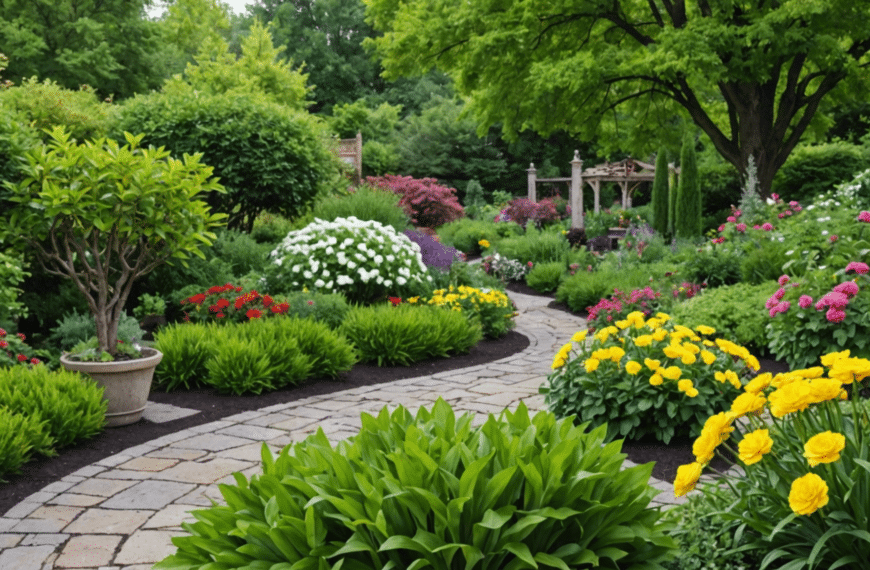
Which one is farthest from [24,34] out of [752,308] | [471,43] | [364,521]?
[364,521]

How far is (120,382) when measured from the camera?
4785 mm

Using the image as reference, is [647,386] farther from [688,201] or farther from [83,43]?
[83,43]

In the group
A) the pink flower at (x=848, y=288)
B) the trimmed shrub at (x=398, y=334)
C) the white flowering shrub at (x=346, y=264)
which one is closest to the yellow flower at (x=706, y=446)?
the pink flower at (x=848, y=288)

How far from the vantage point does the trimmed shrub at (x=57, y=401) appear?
162 inches

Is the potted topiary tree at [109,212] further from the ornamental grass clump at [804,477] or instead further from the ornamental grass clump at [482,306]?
the ornamental grass clump at [804,477]

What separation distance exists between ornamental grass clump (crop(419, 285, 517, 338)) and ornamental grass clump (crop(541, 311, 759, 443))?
350 centimetres

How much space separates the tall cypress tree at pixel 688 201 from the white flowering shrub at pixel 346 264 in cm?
868

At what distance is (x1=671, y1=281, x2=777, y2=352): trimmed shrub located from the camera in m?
6.54

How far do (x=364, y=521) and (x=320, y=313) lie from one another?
17.4 feet

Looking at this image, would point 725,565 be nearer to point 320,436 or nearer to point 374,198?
point 320,436

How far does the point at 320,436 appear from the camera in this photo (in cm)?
254

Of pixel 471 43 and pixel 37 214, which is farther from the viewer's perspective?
pixel 471 43

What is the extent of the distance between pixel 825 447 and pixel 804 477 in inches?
3.9

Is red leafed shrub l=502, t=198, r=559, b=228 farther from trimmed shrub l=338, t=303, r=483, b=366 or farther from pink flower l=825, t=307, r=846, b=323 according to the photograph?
pink flower l=825, t=307, r=846, b=323
